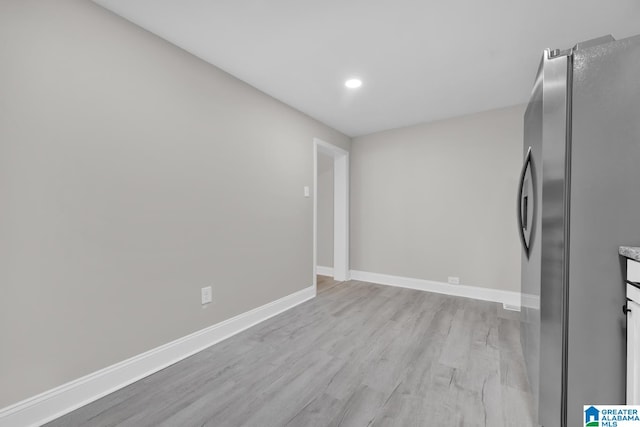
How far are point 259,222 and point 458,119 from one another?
2.83 metres

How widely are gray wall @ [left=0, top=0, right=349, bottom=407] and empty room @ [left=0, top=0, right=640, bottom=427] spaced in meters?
0.01

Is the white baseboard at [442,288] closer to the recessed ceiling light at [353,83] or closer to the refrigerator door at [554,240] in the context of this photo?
the refrigerator door at [554,240]

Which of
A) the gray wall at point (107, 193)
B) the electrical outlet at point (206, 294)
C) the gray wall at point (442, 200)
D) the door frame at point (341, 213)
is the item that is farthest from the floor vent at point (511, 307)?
the electrical outlet at point (206, 294)

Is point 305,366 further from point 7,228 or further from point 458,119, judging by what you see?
point 458,119

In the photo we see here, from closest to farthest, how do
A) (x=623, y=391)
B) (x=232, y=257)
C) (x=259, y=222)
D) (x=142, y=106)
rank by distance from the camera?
(x=623, y=391) → (x=142, y=106) → (x=232, y=257) → (x=259, y=222)

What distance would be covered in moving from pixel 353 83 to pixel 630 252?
2.23m

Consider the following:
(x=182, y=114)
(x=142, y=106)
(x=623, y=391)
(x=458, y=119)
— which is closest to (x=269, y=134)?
(x=182, y=114)

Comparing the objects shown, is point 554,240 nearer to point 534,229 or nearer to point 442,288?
point 534,229

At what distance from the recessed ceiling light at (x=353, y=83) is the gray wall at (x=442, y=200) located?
1.51 m

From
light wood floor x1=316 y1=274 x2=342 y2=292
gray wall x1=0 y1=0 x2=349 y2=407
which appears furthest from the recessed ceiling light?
light wood floor x1=316 y1=274 x2=342 y2=292

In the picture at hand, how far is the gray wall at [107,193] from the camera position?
128cm

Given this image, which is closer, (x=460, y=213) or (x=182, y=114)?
(x=182, y=114)

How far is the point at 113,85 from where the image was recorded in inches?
63.0

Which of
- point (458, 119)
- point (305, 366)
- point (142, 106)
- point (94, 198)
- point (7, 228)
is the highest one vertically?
point (458, 119)
